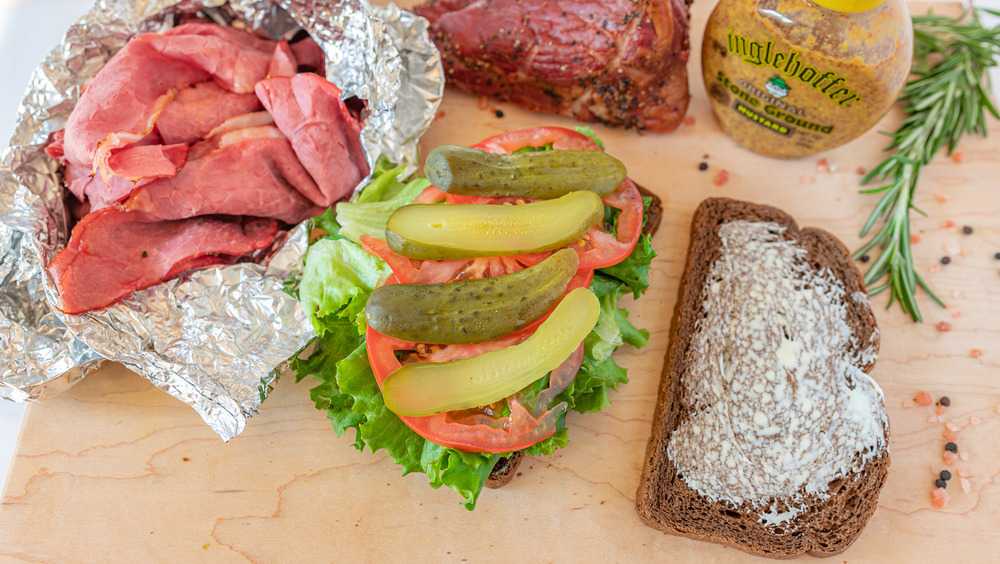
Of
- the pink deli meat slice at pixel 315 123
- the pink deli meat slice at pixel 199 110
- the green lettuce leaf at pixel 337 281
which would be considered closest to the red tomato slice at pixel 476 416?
the green lettuce leaf at pixel 337 281

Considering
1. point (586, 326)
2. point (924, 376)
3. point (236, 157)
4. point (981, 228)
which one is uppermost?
point (236, 157)

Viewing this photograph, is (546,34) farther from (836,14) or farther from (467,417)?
(467,417)

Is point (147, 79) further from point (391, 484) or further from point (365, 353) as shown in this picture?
point (391, 484)

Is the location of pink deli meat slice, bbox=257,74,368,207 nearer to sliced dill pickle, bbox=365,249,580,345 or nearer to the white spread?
sliced dill pickle, bbox=365,249,580,345

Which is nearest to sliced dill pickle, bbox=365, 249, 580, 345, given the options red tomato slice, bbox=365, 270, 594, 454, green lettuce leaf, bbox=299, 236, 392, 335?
red tomato slice, bbox=365, 270, 594, 454

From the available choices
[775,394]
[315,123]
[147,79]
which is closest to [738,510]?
[775,394]

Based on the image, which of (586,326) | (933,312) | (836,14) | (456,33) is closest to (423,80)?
(456,33)
